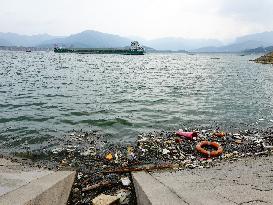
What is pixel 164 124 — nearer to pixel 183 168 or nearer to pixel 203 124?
pixel 203 124

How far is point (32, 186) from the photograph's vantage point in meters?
6.93

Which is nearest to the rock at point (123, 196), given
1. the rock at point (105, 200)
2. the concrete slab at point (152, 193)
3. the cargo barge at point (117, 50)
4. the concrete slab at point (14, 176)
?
the rock at point (105, 200)

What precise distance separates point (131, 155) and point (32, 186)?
15.7 feet

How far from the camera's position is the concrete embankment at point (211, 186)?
608 centimetres

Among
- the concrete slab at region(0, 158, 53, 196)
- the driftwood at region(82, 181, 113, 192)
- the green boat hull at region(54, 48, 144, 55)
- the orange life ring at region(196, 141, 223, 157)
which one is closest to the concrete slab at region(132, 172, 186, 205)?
the driftwood at region(82, 181, 113, 192)

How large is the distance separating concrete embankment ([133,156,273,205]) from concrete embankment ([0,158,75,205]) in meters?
1.85

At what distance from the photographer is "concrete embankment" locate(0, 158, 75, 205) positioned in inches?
243

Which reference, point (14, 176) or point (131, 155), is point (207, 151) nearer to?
point (131, 155)

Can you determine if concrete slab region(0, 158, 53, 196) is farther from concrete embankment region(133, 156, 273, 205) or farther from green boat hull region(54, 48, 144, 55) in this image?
green boat hull region(54, 48, 144, 55)

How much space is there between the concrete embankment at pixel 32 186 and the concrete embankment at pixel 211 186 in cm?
185

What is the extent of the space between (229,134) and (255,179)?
728cm

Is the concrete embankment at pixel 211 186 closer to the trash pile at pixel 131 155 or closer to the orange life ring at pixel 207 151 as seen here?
the trash pile at pixel 131 155

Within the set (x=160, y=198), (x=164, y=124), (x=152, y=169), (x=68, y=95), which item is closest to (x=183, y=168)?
(x=152, y=169)

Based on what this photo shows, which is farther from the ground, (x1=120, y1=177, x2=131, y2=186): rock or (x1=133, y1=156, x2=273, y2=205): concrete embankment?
(x1=133, y1=156, x2=273, y2=205): concrete embankment
